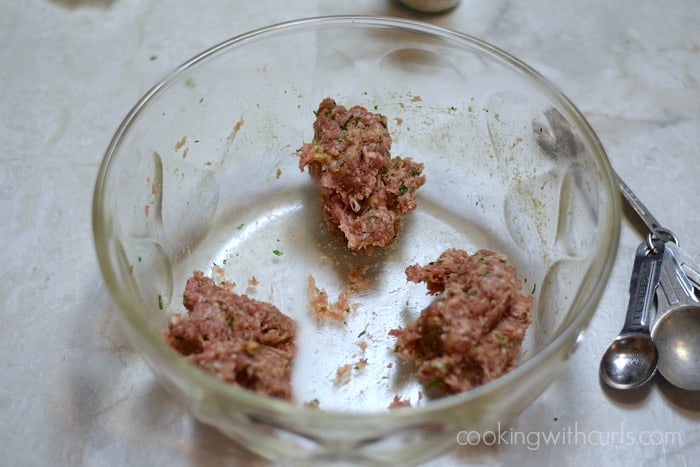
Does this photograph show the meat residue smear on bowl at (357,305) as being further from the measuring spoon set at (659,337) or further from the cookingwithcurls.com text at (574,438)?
the measuring spoon set at (659,337)

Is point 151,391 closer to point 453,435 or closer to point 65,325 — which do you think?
point 65,325

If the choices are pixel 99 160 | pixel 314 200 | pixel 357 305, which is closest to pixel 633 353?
pixel 357 305

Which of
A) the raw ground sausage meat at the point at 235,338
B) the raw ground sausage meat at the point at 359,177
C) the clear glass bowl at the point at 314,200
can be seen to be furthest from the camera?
the raw ground sausage meat at the point at 359,177

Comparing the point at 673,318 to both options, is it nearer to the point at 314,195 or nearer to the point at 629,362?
the point at 629,362

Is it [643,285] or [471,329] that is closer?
[471,329]

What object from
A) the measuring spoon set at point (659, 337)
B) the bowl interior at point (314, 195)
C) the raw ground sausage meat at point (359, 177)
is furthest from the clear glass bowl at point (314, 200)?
the measuring spoon set at point (659, 337)

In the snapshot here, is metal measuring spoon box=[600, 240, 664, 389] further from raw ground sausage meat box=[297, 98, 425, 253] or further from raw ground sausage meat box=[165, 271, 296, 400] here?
raw ground sausage meat box=[165, 271, 296, 400]
